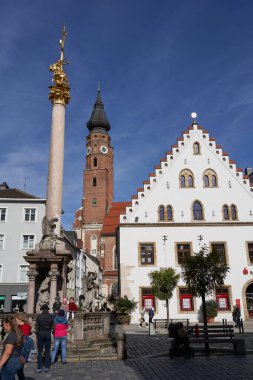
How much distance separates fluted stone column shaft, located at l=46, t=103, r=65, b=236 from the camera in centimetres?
1920

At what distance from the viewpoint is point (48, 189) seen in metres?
19.6

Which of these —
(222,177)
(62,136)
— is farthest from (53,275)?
(222,177)

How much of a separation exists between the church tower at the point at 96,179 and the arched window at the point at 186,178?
44.1m

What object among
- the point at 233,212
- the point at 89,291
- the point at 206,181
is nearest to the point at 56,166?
the point at 89,291

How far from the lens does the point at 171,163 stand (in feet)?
114

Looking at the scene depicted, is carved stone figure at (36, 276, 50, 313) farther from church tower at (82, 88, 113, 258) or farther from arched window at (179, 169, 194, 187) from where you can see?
church tower at (82, 88, 113, 258)

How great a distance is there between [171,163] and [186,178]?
2041 mm

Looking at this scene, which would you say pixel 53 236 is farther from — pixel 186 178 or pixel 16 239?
pixel 16 239

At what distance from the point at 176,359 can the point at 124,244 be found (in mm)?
21178

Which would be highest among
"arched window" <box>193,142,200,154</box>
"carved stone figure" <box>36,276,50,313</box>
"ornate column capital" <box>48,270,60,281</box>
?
"arched window" <box>193,142,200,154</box>

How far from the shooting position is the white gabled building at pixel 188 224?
3133cm

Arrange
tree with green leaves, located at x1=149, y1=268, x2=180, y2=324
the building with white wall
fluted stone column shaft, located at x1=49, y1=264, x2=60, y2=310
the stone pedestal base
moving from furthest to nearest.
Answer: the building with white wall
tree with green leaves, located at x1=149, y1=268, x2=180, y2=324
the stone pedestal base
fluted stone column shaft, located at x1=49, y1=264, x2=60, y2=310

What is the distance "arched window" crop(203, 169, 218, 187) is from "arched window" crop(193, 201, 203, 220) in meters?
2.03

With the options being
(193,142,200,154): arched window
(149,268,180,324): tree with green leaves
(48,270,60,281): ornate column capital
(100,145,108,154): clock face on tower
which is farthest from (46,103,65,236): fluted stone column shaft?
(100,145,108,154): clock face on tower
